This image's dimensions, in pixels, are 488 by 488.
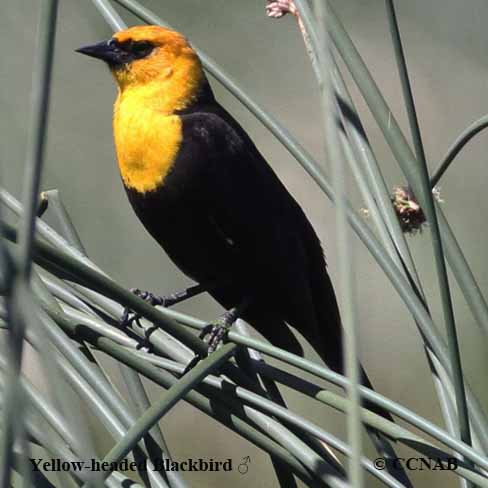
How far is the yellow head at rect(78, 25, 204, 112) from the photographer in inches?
66.7

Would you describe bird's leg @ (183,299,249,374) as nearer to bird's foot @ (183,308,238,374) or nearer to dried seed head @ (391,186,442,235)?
bird's foot @ (183,308,238,374)

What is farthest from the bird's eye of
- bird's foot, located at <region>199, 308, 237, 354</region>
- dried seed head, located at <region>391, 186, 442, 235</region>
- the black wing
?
dried seed head, located at <region>391, 186, 442, 235</region>

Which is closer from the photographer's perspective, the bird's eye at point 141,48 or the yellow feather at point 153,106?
the yellow feather at point 153,106

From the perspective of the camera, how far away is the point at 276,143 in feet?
7.90

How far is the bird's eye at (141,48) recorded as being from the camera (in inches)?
67.7

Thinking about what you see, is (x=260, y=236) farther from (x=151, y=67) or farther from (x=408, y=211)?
(x=408, y=211)

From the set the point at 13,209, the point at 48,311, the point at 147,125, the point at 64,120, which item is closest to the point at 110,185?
the point at 64,120

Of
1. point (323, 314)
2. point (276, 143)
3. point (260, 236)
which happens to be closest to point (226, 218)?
point (260, 236)

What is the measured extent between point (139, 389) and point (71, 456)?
0.19m

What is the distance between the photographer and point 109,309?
986 mm

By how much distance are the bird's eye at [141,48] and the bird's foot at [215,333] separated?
1.52 ft

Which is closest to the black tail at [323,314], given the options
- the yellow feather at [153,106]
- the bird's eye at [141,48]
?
the yellow feather at [153,106]

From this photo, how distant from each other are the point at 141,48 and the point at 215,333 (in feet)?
2.06

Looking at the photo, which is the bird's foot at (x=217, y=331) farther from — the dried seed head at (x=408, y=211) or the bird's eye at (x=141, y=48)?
the bird's eye at (x=141, y=48)
